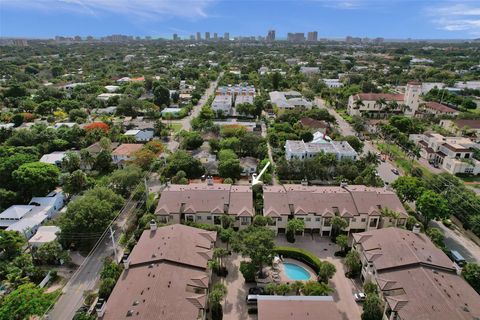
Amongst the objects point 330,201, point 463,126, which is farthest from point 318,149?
point 463,126

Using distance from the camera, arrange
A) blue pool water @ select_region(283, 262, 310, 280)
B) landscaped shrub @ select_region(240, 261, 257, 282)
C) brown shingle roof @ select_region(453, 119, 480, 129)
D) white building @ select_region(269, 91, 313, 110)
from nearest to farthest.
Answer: landscaped shrub @ select_region(240, 261, 257, 282), blue pool water @ select_region(283, 262, 310, 280), brown shingle roof @ select_region(453, 119, 480, 129), white building @ select_region(269, 91, 313, 110)

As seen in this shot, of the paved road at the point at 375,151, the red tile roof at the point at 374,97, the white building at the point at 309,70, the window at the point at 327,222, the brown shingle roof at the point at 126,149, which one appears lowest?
the paved road at the point at 375,151

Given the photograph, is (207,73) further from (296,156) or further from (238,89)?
(296,156)

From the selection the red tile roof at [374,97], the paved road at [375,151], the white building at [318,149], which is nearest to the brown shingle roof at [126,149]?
the white building at [318,149]

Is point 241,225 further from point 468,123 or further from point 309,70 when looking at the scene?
point 309,70

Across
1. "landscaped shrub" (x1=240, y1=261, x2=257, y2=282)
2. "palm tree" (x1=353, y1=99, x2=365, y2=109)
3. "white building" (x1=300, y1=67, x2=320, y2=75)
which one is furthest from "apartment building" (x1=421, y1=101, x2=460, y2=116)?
"landscaped shrub" (x1=240, y1=261, x2=257, y2=282)

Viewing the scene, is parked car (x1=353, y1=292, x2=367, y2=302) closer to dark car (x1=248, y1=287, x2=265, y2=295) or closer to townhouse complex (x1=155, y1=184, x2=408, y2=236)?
dark car (x1=248, y1=287, x2=265, y2=295)

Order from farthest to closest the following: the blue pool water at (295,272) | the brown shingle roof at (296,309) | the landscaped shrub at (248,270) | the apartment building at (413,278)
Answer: the blue pool water at (295,272)
the landscaped shrub at (248,270)
the apartment building at (413,278)
the brown shingle roof at (296,309)

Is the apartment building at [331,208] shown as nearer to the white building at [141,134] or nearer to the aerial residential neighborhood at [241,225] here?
the aerial residential neighborhood at [241,225]
